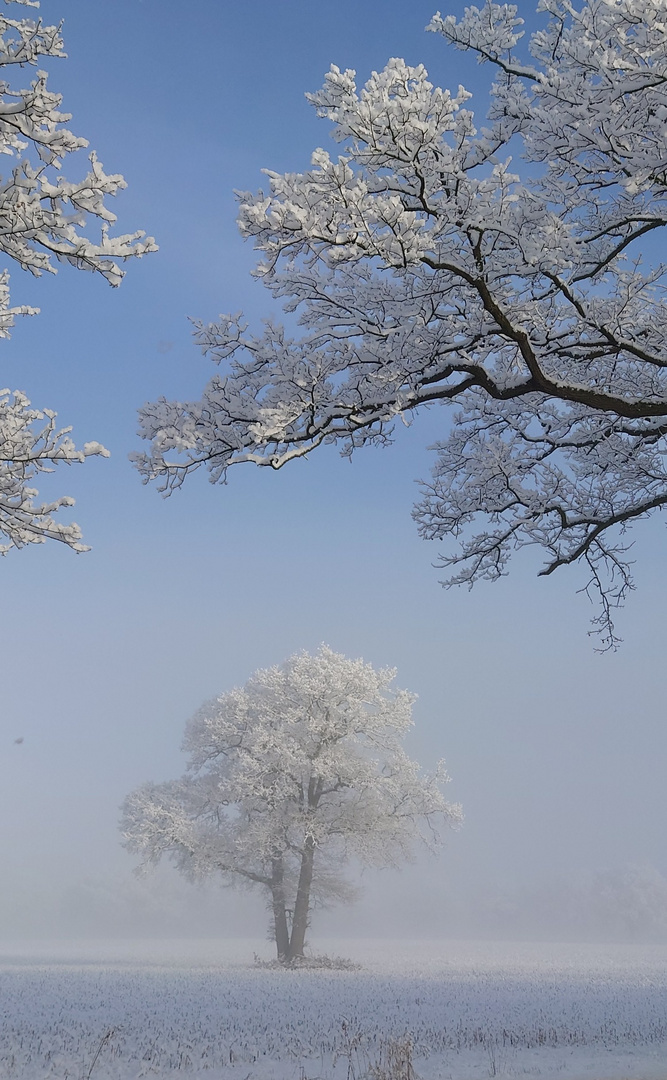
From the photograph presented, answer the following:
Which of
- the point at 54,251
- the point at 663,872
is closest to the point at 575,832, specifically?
the point at 663,872

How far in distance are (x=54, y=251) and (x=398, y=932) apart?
80.9 metres

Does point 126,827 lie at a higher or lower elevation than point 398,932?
higher

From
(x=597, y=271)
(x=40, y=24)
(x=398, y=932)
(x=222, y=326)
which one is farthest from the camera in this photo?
(x=398, y=932)

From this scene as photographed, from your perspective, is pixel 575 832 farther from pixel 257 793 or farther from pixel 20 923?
pixel 257 793

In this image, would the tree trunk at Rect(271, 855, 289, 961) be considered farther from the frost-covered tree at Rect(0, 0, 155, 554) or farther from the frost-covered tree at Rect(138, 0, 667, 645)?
the frost-covered tree at Rect(0, 0, 155, 554)

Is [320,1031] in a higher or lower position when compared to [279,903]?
lower

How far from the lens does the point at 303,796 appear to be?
2489cm

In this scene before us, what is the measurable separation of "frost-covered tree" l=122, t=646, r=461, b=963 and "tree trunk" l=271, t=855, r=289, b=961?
0.04 m

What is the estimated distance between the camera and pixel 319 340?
8250 millimetres

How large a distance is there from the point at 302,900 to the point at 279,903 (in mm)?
1859

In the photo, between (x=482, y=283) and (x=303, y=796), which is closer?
(x=482, y=283)

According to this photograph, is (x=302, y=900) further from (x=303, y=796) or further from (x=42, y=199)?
(x=42, y=199)

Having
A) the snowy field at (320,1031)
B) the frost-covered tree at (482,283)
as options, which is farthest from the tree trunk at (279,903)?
the frost-covered tree at (482,283)

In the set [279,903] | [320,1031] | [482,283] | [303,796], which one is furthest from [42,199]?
[279,903]
